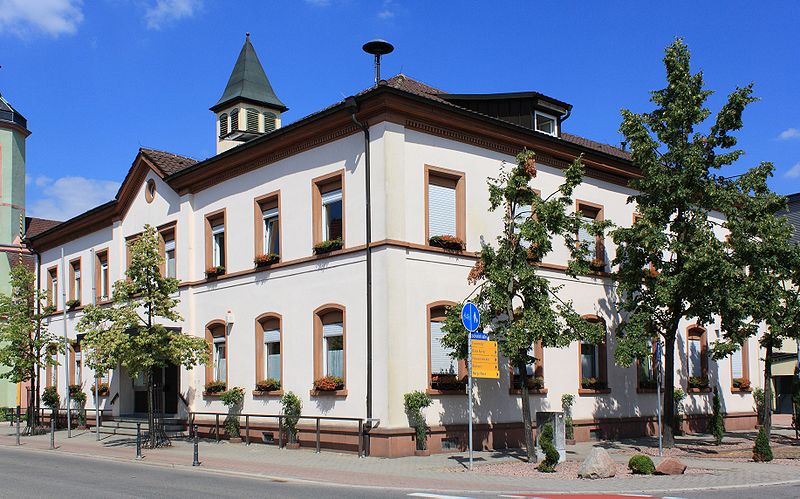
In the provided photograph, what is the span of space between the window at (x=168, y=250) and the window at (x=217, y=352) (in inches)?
144

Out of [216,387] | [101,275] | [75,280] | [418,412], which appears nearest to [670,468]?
[418,412]

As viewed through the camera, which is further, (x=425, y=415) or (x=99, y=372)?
(x=99, y=372)

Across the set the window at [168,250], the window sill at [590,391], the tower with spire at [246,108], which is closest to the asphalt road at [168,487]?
the window sill at [590,391]

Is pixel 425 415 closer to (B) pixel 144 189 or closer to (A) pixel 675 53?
(A) pixel 675 53

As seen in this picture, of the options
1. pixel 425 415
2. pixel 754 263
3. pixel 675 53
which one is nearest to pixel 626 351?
pixel 754 263

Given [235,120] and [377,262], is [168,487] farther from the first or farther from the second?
[235,120]

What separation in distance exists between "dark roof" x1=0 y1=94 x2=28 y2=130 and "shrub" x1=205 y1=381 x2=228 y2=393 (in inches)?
1065

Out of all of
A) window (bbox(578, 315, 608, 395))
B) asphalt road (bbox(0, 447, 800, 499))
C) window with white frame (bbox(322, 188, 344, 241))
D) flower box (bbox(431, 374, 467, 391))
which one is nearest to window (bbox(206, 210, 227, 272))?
window with white frame (bbox(322, 188, 344, 241))

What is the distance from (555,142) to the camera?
25141 millimetres

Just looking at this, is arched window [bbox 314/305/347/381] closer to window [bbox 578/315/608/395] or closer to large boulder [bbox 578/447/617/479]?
large boulder [bbox 578/447/617/479]

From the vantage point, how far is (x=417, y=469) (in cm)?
1778

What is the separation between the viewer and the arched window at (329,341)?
2217cm

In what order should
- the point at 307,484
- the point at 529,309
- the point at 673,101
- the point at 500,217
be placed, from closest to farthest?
the point at 307,484 < the point at 529,309 < the point at 673,101 < the point at 500,217

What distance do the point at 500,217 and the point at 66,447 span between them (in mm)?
15172
